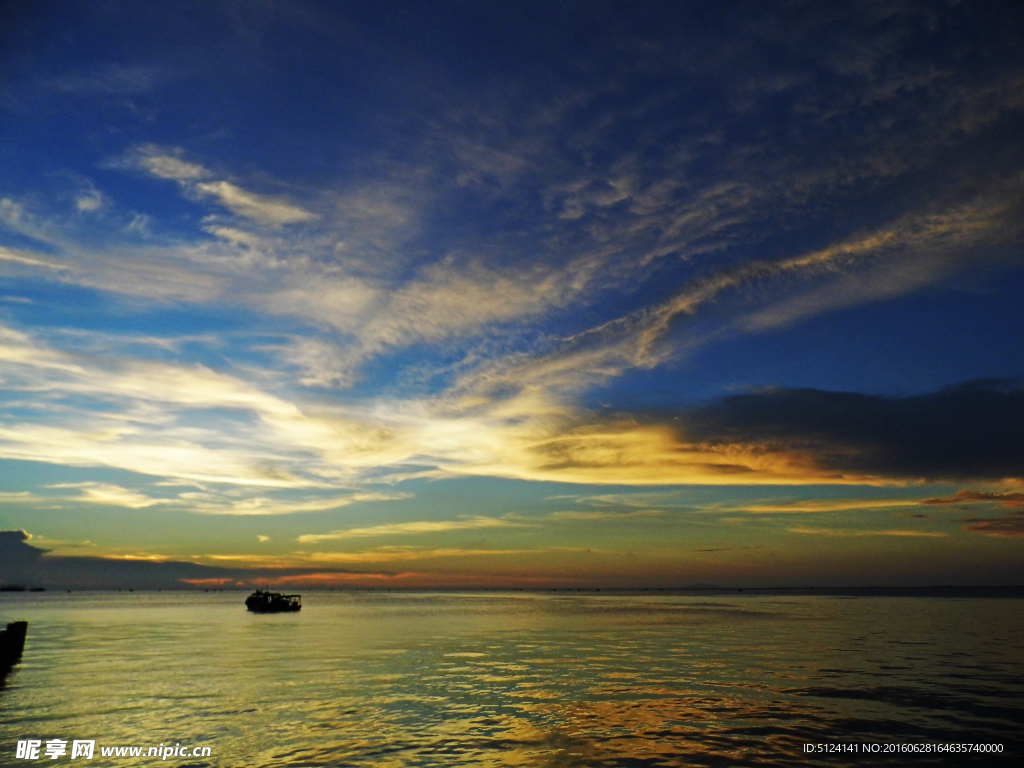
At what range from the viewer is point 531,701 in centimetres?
3206

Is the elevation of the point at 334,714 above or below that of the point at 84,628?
above

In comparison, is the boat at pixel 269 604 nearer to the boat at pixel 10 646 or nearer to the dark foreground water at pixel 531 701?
the dark foreground water at pixel 531 701

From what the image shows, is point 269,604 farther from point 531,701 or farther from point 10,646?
point 531,701

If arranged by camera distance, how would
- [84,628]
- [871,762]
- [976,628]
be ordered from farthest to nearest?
[84,628] < [976,628] < [871,762]

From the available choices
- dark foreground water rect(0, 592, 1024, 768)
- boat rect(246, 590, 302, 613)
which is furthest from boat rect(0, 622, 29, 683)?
boat rect(246, 590, 302, 613)

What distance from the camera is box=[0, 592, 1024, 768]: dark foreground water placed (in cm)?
2336

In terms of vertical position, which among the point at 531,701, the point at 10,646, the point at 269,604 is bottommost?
the point at 269,604

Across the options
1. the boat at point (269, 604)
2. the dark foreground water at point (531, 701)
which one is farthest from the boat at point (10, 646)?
the boat at point (269, 604)

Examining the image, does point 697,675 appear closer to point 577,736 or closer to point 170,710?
point 577,736

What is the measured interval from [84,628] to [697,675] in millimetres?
86410

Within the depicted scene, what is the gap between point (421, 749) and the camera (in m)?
23.5

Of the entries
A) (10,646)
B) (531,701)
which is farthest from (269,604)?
(531,701)

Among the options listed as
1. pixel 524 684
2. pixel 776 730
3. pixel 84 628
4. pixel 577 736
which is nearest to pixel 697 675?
pixel 524 684

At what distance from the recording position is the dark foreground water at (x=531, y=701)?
23.4m
